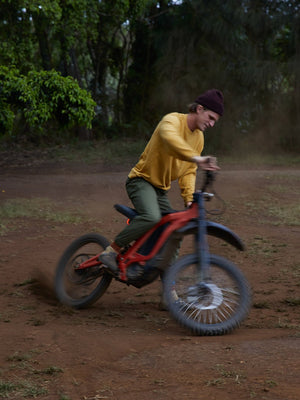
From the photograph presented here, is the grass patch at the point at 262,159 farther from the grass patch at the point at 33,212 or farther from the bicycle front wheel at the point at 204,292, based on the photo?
the bicycle front wheel at the point at 204,292

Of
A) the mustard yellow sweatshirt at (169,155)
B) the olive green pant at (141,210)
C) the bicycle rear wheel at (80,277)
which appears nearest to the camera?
the mustard yellow sweatshirt at (169,155)

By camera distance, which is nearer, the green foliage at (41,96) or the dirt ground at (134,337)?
the dirt ground at (134,337)

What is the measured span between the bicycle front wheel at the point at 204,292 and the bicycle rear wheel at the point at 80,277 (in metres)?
0.93

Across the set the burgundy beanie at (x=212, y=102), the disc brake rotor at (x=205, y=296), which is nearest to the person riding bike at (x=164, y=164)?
the burgundy beanie at (x=212, y=102)

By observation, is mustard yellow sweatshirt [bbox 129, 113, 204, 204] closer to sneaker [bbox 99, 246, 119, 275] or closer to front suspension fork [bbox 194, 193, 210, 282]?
front suspension fork [bbox 194, 193, 210, 282]

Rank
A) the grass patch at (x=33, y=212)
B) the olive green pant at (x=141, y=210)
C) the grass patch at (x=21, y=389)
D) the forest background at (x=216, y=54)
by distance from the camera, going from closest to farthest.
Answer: the grass patch at (x=21, y=389) < the olive green pant at (x=141, y=210) < the grass patch at (x=33, y=212) < the forest background at (x=216, y=54)

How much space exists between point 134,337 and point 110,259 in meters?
0.80

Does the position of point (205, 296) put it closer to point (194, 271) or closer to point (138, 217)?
point (194, 271)

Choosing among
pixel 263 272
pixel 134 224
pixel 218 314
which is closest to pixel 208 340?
pixel 218 314

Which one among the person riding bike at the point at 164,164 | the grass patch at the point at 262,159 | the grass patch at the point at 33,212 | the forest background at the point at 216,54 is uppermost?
the forest background at the point at 216,54

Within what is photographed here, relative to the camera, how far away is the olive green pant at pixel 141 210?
4422 millimetres

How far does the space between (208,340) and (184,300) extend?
381mm

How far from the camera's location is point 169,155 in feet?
14.8

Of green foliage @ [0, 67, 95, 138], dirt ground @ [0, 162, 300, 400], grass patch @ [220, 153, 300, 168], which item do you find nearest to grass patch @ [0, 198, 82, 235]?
dirt ground @ [0, 162, 300, 400]
